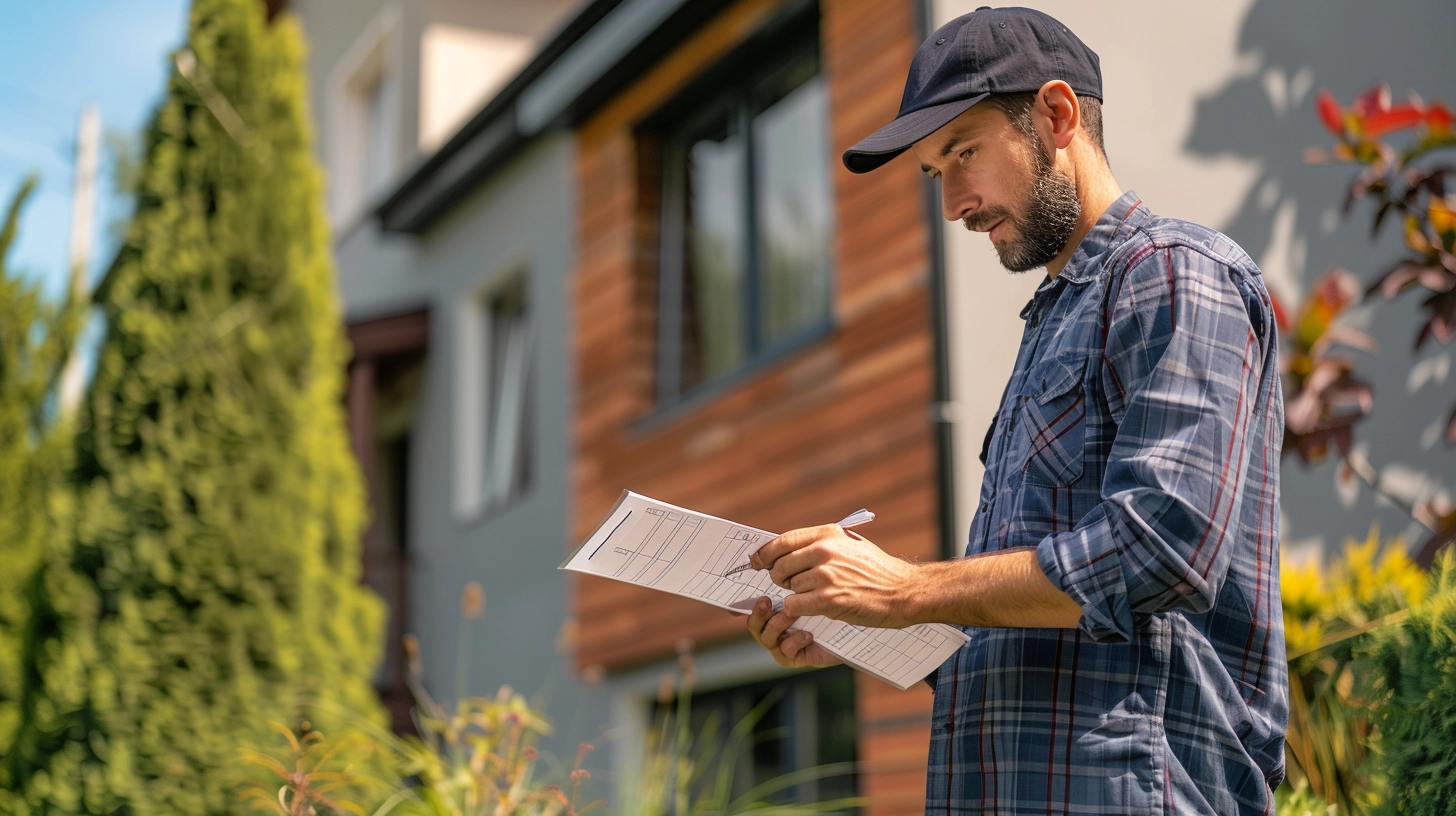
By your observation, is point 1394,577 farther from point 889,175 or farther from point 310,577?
point 310,577

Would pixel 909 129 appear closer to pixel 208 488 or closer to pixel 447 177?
pixel 208 488

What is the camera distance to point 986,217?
197 cm

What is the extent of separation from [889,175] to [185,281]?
2961 millimetres

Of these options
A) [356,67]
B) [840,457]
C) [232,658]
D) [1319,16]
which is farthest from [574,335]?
[356,67]

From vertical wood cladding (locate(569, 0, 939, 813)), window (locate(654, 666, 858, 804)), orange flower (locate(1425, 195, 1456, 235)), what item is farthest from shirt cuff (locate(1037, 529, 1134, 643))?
window (locate(654, 666, 858, 804))

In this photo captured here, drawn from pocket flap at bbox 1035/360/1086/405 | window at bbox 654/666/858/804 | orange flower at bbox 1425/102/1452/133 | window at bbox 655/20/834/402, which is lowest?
window at bbox 654/666/858/804

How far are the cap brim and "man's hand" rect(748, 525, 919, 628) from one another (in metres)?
0.47

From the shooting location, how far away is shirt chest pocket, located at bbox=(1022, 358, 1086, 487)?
6.01 feet

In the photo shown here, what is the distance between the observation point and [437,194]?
35.3 ft

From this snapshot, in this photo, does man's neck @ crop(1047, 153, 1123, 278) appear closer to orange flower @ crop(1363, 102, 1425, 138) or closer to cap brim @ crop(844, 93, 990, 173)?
cap brim @ crop(844, 93, 990, 173)

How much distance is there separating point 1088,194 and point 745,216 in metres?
5.70

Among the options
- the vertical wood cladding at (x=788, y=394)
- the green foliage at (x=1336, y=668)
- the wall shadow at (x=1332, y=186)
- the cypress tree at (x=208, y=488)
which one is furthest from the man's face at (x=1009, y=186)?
the wall shadow at (x=1332, y=186)

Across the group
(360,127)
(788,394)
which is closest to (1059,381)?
(788,394)

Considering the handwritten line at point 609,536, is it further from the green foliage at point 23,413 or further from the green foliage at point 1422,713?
the green foliage at point 23,413
